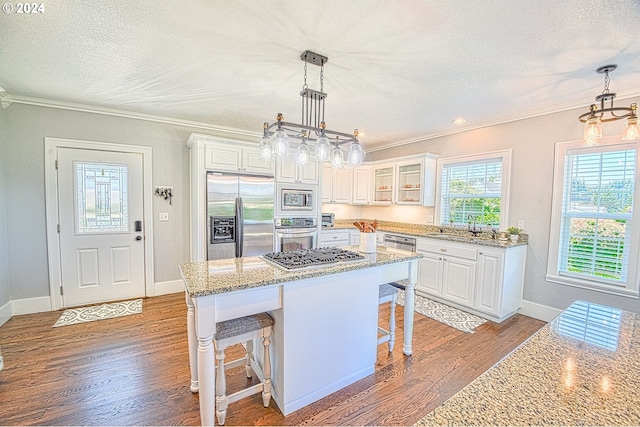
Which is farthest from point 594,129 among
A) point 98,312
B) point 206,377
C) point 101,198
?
point 98,312

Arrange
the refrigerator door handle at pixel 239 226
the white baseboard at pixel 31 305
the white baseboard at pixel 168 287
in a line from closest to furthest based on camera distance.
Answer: the white baseboard at pixel 31 305 → the refrigerator door handle at pixel 239 226 → the white baseboard at pixel 168 287

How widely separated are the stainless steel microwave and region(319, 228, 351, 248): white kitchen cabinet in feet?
1.84

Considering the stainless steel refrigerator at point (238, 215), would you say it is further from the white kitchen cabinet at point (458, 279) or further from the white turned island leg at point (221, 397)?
the white kitchen cabinet at point (458, 279)

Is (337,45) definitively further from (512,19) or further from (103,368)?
(103,368)

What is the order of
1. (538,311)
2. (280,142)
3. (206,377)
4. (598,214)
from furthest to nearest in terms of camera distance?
(538,311) → (598,214) → (280,142) → (206,377)

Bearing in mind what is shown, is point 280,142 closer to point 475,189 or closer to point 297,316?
point 297,316

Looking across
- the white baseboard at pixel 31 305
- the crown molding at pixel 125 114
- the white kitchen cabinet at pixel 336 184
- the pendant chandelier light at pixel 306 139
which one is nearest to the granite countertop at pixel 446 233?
the white kitchen cabinet at pixel 336 184

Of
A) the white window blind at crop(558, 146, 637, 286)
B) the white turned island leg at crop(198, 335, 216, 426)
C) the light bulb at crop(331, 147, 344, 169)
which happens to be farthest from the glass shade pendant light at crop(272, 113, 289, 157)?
the white window blind at crop(558, 146, 637, 286)

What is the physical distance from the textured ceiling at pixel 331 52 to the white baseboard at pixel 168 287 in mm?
2431

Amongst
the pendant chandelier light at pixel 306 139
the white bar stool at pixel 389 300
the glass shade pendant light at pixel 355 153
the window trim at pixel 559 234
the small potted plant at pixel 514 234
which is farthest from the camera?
the small potted plant at pixel 514 234

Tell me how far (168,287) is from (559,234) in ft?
16.8

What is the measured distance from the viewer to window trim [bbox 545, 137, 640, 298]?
271 cm

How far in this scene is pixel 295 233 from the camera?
436 cm

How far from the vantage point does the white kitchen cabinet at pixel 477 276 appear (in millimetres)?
3219
